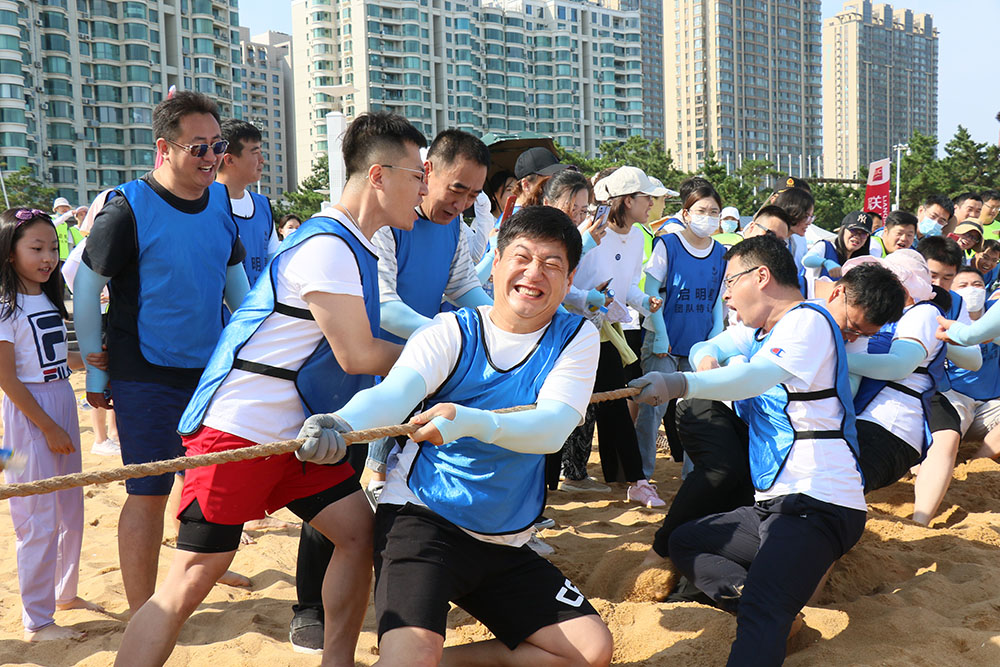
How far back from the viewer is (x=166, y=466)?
2070mm

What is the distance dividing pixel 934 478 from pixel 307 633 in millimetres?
3461

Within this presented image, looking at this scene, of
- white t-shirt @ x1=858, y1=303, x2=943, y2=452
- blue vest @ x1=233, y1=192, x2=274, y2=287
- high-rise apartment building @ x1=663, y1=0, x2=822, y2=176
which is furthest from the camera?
high-rise apartment building @ x1=663, y1=0, x2=822, y2=176

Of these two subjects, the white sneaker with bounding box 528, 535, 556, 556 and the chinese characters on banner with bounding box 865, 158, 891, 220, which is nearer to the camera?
the white sneaker with bounding box 528, 535, 556, 556

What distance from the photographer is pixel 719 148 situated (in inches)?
4225

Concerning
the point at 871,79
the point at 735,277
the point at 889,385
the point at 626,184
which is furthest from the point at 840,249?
the point at 871,79

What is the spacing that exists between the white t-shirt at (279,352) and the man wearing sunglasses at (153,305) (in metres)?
0.78

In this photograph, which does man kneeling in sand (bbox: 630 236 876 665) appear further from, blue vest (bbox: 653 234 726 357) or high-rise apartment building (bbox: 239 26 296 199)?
high-rise apartment building (bbox: 239 26 296 199)

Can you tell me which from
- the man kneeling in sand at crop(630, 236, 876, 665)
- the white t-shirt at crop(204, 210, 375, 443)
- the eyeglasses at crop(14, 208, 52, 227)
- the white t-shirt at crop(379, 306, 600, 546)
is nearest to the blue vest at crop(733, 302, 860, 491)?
the man kneeling in sand at crop(630, 236, 876, 665)

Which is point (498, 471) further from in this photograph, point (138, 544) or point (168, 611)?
point (138, 544)

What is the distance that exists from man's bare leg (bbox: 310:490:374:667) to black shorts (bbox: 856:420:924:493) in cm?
235

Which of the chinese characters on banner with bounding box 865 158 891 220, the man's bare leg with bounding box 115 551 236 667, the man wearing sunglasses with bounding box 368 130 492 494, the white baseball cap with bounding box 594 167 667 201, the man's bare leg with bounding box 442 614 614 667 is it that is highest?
the chinese characters on banner with bounding box 865 158 891 220

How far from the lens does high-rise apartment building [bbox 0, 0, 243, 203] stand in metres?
60.0

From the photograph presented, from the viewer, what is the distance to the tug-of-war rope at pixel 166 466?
1972mm

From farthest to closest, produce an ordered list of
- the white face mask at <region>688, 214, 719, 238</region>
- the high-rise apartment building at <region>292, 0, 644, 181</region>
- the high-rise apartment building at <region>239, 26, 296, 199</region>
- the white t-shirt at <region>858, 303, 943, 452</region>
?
the high-rise apartment building at <region>239, 26, 296, 199</region> → the high-rise apartment building at <region>292, 0, 644, 181</region> → the white face mask at <region>688, 214, 719, 238</region> → the white t-shirt at <region>858, 303, 943, 452</region>
